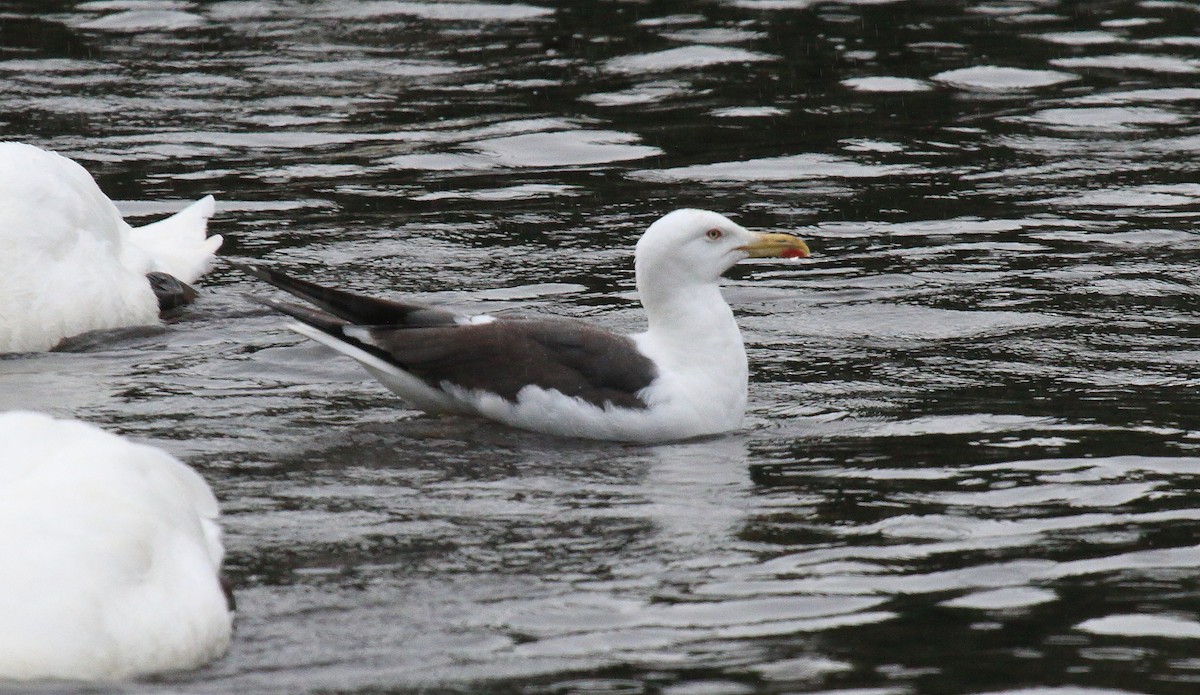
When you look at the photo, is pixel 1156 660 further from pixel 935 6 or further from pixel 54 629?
pixel 935 6

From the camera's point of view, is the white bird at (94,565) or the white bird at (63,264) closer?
the white bird at (94,565)

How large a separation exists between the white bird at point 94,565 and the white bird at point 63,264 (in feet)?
11.3

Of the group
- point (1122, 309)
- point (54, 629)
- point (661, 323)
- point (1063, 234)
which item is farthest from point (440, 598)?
point (1063, 234)

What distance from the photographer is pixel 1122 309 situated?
35.4 feet

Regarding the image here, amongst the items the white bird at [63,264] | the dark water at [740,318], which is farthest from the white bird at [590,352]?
the white bird at [63,264]

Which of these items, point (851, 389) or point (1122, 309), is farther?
point (1122, 309)

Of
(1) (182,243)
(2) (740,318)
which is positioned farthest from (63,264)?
(2) (740,318)

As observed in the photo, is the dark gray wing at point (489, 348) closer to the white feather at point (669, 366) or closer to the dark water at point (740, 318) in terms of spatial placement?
the white feather at point (669, 366)

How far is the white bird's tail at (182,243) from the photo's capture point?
11250 mm

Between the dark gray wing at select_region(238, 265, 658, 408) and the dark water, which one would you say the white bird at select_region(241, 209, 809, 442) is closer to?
the dark gray wing at select_region(238, 265, 658, 408)

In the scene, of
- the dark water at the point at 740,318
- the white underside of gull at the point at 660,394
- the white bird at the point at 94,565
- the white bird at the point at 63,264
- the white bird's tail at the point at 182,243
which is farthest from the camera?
the white bird's tail at the point at 182,243

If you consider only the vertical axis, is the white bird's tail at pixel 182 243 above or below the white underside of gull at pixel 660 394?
above

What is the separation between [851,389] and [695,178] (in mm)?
4638

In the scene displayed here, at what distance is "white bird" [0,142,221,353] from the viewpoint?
995 cm
